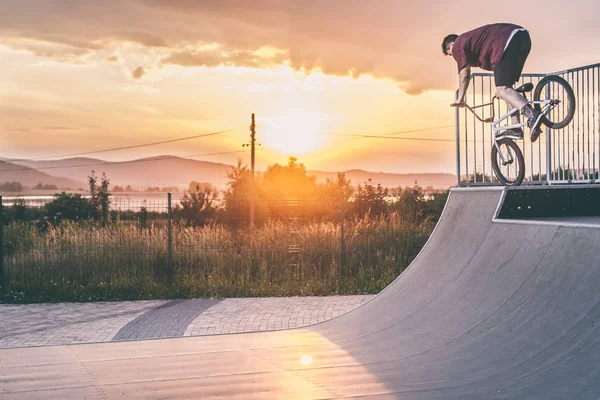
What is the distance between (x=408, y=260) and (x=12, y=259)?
356 inches

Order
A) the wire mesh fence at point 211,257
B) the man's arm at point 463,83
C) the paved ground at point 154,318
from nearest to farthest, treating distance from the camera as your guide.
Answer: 1. the man's arm at point 463,83
2. the paved ground at point 154,318
3. the wire mesh fence at point 211,257

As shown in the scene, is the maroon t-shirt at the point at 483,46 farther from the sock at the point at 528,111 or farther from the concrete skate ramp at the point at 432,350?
the concrete skate ramp at the point at 432,350

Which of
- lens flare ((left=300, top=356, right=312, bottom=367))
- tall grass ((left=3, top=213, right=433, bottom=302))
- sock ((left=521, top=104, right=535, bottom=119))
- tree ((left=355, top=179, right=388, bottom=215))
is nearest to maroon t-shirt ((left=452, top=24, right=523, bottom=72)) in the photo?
sock ((left=521, top=104, right=535, bottom=119))

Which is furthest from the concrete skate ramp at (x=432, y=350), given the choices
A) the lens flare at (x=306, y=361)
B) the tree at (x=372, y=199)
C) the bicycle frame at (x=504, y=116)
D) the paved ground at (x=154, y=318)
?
the tree at (x=372, y=199)

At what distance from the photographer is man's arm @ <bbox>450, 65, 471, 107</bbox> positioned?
22.2 feet

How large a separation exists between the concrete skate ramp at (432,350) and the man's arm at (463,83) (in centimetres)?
123

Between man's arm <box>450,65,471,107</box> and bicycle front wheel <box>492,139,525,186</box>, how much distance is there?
71 cm

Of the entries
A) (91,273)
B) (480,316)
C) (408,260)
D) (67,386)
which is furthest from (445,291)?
(91,273)

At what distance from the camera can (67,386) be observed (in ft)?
15.2

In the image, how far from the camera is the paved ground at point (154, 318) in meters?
7.86

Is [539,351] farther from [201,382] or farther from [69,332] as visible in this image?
[69,332]

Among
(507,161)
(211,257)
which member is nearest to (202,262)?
(211,257)

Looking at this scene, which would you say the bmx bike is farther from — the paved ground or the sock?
the paved ground

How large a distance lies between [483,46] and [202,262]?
8.23 meters
